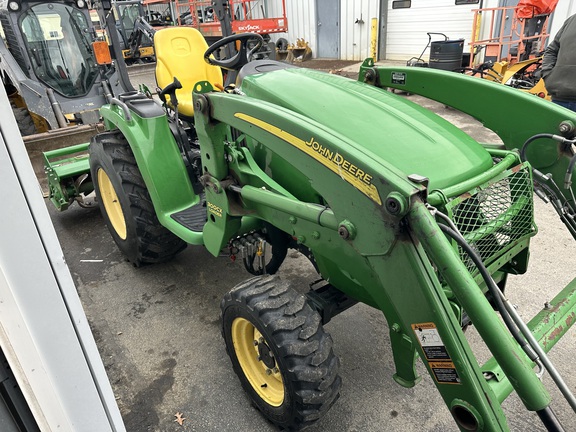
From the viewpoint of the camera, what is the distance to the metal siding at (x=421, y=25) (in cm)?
1048

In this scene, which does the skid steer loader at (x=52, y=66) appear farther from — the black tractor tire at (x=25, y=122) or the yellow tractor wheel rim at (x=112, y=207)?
the yellow tractor wheel rim at (x=112, y=207)

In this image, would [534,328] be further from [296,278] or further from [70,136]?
[70,136]

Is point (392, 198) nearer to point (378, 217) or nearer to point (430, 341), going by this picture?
point (378, 217)

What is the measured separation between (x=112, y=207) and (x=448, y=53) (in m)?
6.69

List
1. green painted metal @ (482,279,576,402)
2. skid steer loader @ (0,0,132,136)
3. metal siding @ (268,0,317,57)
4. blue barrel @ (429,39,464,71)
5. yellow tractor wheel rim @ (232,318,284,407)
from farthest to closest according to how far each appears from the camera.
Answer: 1. metal siding @ (268,0,317,57)
2. blue barrel @ (429,39,464,71)
3. skid steer loader @ (0,0,132,136)
4. yellow tractor wheel rim @ (232,318,284,407)
5. green painted metal @ (482,279,576,402)

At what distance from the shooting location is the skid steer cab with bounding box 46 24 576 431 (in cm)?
137

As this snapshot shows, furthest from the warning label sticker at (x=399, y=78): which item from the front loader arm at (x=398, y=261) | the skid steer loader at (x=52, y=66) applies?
the skid steer loader at (x=52, y=66)

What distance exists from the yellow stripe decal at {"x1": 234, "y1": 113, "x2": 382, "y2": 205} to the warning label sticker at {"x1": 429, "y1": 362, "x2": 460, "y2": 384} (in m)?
0.55

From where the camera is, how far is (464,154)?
1.94 meters

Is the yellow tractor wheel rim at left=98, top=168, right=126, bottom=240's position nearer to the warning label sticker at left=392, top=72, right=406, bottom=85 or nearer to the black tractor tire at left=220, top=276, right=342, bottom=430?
the black tractor tire at left=220, top=276, right=342, bottom=430

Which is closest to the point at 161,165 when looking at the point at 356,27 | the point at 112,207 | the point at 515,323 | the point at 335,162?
the point at 112,207

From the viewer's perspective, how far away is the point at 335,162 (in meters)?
1.55

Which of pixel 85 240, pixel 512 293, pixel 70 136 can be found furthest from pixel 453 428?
pixel 70 136

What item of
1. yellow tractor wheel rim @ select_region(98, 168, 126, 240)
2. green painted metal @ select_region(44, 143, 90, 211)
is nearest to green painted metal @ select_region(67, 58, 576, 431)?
yellow tractor wheel rim @ select_region(98, 168, 126, 240)
